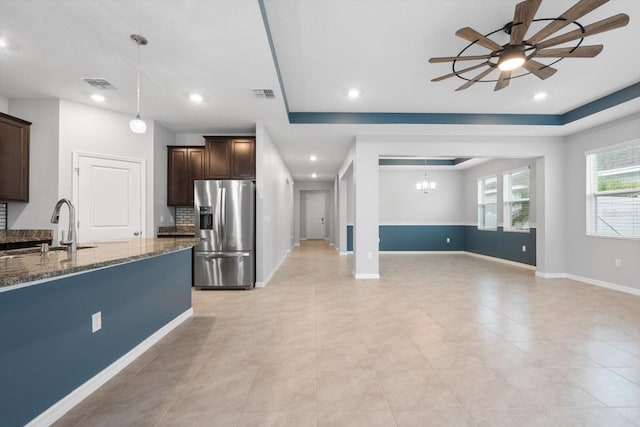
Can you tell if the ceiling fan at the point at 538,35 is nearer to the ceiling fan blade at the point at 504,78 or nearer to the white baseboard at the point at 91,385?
the ceiling fan blade at the point at 504,78

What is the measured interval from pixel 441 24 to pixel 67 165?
15.8 feet

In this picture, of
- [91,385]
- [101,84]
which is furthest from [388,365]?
[101,84]

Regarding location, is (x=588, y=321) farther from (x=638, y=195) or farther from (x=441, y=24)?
(x=441, y=24)

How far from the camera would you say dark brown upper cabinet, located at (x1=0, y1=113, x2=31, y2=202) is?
3.70m

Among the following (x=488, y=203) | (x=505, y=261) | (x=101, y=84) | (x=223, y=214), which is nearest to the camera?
(x=101, y=84)

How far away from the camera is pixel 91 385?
196 cm

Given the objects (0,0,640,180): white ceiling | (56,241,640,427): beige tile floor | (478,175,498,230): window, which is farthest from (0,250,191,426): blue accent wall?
(478,175,498,230): window

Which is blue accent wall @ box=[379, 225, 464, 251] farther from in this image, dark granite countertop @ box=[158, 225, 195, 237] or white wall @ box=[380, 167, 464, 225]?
dark granite countertop @ box=[158, 225, 195, 237]

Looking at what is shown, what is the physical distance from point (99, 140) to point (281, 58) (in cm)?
305

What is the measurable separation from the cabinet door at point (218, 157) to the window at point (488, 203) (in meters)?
6.61

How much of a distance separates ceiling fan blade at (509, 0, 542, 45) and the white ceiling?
310 millimetres

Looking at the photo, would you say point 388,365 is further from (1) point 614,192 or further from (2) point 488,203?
(2) point 488,203

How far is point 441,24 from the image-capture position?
2715 mm

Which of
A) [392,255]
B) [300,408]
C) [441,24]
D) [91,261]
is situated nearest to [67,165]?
[91,261]
